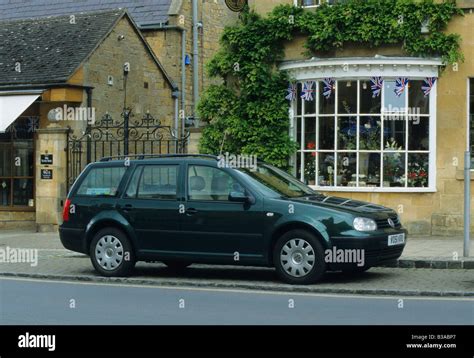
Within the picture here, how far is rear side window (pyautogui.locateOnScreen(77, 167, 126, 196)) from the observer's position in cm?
1382

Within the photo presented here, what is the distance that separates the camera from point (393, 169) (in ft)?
61.8

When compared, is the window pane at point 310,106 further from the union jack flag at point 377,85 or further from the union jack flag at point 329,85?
the union jack flag at point 377,85

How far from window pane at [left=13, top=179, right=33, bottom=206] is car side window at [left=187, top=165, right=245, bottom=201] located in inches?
425

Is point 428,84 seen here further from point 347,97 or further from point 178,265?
point 178,265

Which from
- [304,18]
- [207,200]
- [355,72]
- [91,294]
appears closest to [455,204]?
[355,72]

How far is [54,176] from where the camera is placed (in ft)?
69.4

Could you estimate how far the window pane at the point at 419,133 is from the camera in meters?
18.7

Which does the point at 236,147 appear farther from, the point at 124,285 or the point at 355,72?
the point at 124,285

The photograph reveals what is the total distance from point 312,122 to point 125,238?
733cm

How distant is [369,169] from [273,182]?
6.20m

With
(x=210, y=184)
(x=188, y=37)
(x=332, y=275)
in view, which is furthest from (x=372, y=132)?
(x=188, y=37)

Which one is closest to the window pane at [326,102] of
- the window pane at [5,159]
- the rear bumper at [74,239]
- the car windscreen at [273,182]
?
the car windscreen at [273,182]

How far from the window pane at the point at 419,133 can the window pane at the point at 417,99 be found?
0.20m

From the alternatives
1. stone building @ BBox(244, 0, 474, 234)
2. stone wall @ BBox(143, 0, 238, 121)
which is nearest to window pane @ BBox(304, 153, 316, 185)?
stone building @ BBox(244, 0, 474, 234)
